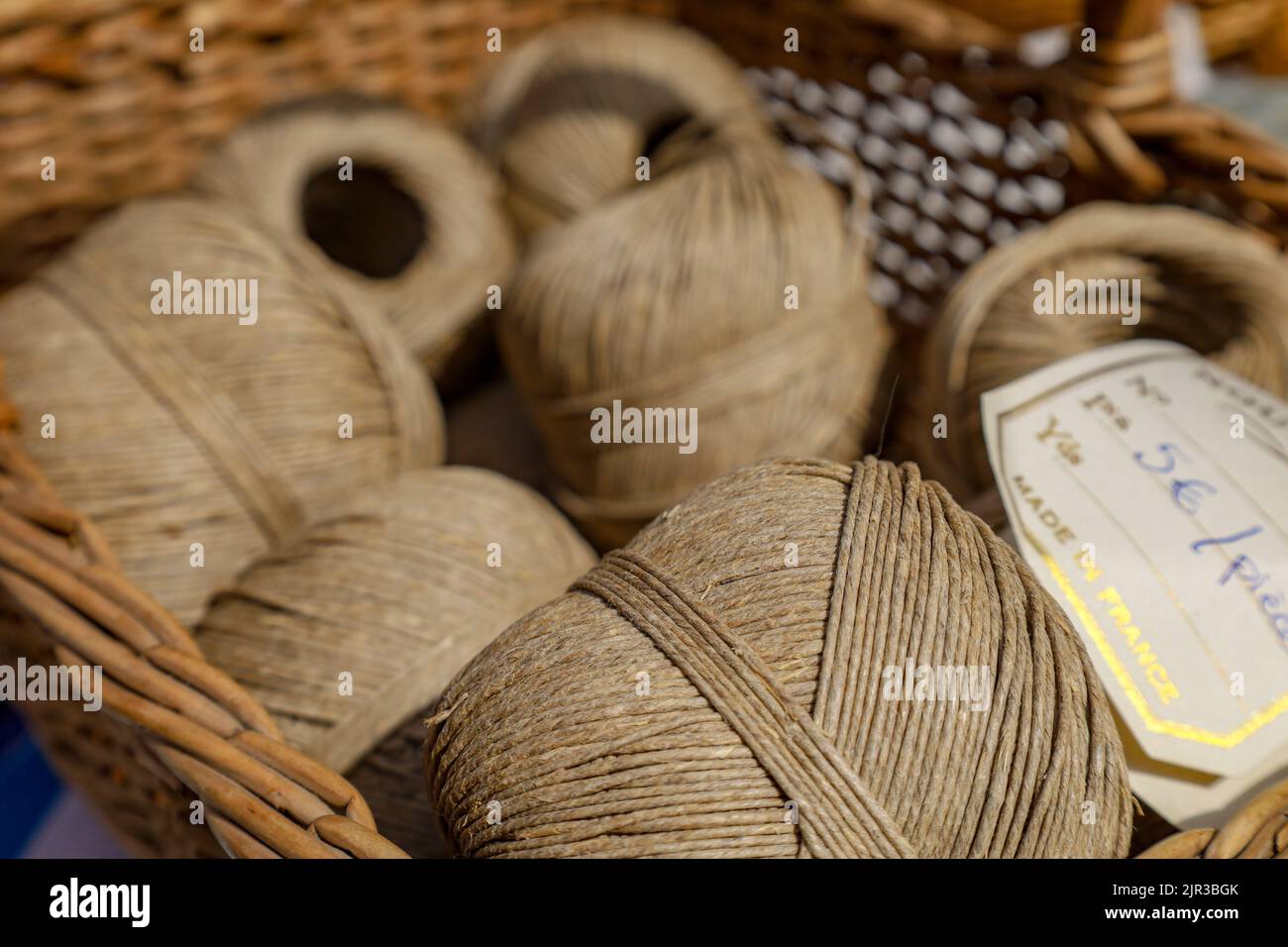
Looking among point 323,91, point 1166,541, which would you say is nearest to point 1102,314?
point 1166,541

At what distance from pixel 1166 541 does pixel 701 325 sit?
344mm

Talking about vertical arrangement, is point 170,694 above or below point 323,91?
below

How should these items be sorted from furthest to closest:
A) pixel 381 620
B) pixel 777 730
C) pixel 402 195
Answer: pixel 402 195, pixel 381 620, pixel 777 730

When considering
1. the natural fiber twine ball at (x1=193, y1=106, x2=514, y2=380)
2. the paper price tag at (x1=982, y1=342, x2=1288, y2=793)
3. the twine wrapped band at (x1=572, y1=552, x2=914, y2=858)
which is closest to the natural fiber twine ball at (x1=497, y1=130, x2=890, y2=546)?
the natural fiber twine ball at (x1=193, y1=106, x2=514, y2=380)

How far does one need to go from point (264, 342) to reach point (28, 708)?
28 cm

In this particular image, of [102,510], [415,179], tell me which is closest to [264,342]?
[102,510]

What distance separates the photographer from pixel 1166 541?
1.54 feet

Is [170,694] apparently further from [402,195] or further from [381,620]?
[402,195]

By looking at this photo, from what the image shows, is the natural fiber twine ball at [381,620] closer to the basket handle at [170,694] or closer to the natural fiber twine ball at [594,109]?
the basket handle at [170,694]

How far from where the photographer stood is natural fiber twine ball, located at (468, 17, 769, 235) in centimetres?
92

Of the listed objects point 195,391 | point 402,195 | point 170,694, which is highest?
point 402,195

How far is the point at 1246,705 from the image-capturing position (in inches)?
17.5
